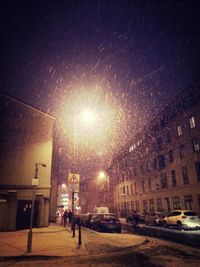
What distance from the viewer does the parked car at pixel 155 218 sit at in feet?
77.7

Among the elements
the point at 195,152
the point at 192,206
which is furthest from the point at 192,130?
the point at 192,206

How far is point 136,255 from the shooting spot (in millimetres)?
8898

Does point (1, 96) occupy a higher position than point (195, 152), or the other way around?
point (1, 96)

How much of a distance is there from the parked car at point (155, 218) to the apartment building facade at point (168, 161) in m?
5.92

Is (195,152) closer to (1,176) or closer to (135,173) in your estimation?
(135,173)

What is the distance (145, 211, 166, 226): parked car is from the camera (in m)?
23.7

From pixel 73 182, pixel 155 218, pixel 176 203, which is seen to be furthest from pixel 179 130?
pixel 73 182

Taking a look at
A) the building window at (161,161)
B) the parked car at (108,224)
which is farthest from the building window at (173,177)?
the parked car at (108,224)

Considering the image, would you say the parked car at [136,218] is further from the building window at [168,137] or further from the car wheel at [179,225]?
the building window at [168,137]

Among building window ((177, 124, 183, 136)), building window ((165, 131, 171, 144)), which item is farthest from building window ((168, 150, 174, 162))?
building window ((177, 124, 183, 136))

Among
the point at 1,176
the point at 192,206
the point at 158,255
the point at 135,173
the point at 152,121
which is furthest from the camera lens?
the point at 135,173

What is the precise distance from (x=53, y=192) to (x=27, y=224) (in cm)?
1243

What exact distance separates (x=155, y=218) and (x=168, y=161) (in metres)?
12.9

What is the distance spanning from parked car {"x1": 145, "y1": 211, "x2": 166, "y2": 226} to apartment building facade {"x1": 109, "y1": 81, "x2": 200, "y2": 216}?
592 cm
